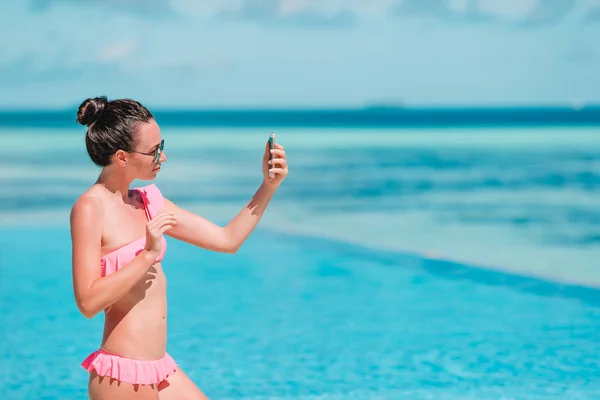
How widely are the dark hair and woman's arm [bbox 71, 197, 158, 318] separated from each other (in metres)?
0.19

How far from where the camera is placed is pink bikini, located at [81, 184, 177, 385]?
2836 mm

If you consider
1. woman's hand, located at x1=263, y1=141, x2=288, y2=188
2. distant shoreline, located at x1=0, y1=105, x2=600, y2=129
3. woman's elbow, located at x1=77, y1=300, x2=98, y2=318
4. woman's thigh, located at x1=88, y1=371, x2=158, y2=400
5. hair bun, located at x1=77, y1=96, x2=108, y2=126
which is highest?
distant shoreline, located at x1=0, y1=105, x2=600, y2=129

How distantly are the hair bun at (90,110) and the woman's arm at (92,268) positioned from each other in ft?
0.83

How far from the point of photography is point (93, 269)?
270 cm

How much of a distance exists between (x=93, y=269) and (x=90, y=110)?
48 centimetres

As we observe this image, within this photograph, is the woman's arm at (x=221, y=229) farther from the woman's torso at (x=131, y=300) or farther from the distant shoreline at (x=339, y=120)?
the distant shoreline at (x=339, y=120)

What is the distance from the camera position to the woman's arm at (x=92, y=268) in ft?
8.73

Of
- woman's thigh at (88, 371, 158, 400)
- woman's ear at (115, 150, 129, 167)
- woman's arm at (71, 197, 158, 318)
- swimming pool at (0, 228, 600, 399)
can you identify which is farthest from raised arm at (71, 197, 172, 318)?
swimming pool at (0, 228, 600, 399)

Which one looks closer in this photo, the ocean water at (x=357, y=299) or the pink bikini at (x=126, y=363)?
the pink bikini at (x=126, y=363)

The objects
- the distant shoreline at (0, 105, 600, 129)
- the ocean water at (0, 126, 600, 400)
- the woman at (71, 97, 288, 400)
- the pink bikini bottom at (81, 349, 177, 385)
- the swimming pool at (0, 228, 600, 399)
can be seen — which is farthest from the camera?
the distant shoreline at (0, 105, 600, 129)

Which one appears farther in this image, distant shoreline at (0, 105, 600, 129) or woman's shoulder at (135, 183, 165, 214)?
distant shoreline at (0, 105, 600, 129)

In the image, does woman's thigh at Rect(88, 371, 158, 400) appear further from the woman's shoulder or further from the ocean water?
the ocean water

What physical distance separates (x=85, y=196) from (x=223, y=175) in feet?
55.0

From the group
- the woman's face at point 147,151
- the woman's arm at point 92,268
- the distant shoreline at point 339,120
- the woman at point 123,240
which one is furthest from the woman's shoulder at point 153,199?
the distant shoreline at point 339,120
